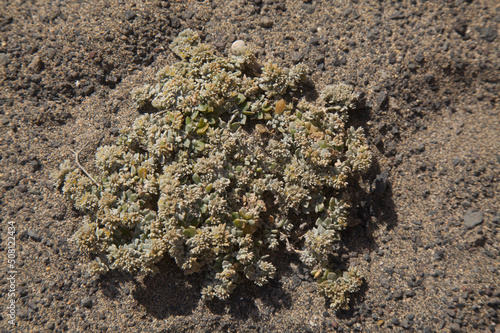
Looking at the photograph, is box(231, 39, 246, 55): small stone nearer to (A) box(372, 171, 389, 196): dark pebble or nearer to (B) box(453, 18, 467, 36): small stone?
(A) box(372, 171, 389, 196): dark pebble

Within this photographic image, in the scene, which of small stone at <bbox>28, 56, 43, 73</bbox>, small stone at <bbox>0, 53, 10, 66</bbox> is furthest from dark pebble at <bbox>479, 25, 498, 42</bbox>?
small stone at <bbox>0, 53, 10, 66</bbox>

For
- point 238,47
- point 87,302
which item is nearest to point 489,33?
point 238,47

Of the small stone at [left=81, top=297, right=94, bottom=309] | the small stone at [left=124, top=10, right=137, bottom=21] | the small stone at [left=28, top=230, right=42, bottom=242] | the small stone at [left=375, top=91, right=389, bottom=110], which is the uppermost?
the small stone at [left=124, top=10, right=137, bottom=21]

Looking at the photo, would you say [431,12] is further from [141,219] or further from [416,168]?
[141,219]

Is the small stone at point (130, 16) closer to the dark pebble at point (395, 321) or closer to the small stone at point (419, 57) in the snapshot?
the small stone at point (419, 57)

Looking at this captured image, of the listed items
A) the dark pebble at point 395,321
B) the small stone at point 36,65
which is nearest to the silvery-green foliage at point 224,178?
the dark pebble at point 395,321

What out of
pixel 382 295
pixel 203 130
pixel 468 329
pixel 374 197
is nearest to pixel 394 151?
pixel 374 197
